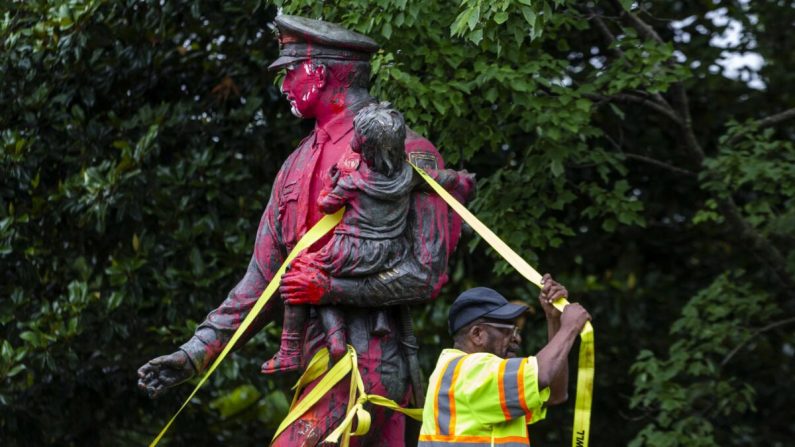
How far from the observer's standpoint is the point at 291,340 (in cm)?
672

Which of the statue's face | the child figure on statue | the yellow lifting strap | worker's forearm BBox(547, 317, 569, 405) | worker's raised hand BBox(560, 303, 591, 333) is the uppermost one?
the statue's face

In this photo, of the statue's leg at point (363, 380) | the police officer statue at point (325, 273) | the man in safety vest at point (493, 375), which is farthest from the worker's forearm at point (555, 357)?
the statue's leg at point (363, 380)

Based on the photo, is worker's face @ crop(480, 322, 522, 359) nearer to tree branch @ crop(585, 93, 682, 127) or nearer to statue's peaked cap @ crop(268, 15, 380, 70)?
statue's peaked cap @ crop(268, 15, 380, 70)

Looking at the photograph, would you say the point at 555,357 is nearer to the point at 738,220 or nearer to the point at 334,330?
the point at 334,330

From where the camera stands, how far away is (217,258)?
34.3 ft

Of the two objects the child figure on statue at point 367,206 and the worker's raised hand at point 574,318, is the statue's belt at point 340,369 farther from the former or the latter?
the worker's raised hand at point 574,318

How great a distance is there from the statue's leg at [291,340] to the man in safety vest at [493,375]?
2.40ft

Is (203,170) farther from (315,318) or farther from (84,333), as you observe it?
(315,318)

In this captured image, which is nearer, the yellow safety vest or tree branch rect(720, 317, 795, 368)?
the yellow safety vest

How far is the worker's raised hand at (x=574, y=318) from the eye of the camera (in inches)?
228

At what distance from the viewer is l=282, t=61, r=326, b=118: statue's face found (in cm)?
689

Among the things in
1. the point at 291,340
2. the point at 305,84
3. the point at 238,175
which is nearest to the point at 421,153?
the point at 305,84

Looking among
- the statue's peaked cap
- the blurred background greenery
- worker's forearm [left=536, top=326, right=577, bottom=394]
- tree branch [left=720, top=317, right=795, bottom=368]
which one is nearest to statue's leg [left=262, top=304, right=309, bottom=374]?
the statue's peaked cap

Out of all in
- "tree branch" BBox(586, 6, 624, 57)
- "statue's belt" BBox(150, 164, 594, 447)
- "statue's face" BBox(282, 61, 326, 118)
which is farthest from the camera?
"tree branch" BBox(586, 6, 624, 57)
